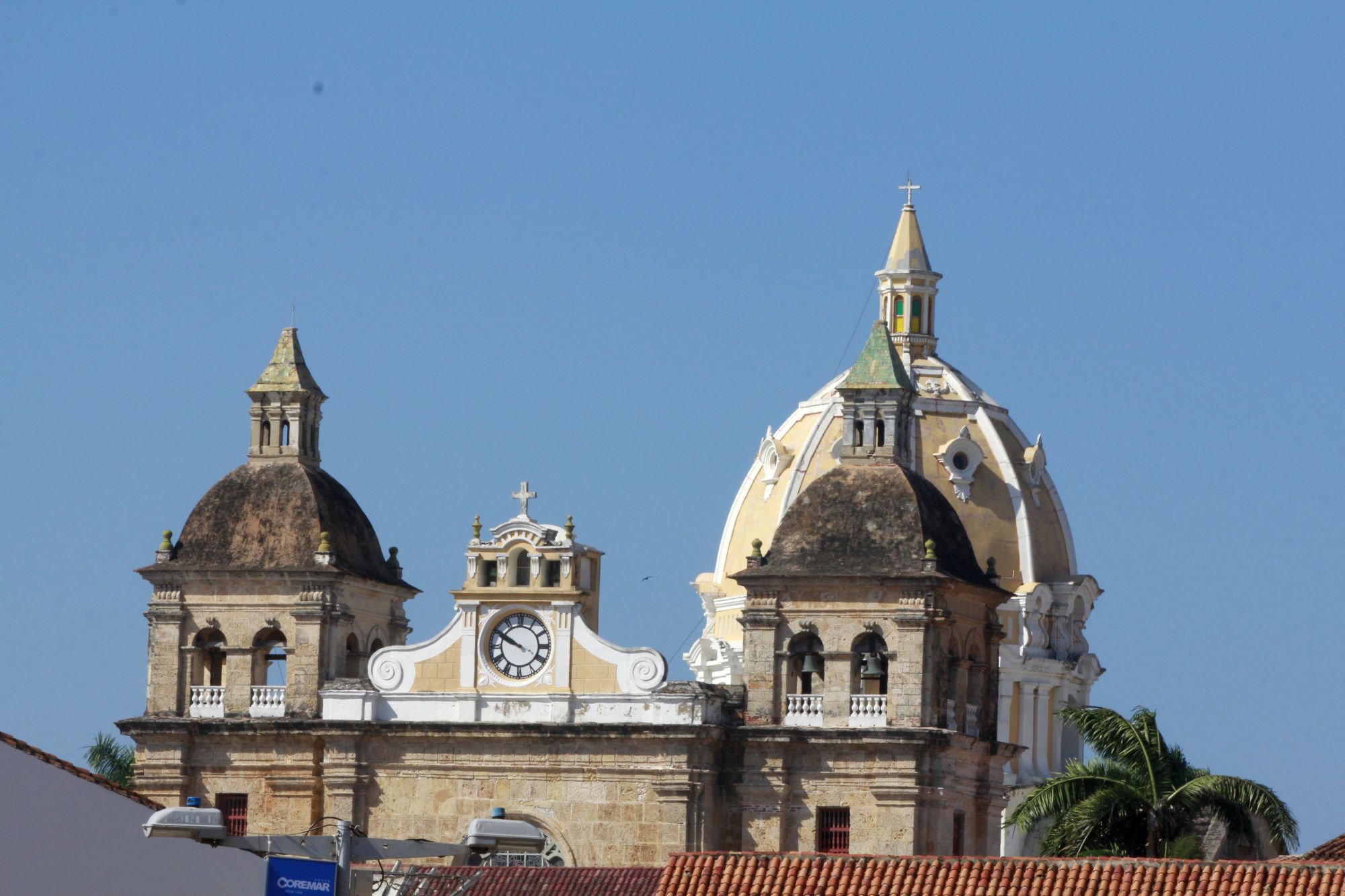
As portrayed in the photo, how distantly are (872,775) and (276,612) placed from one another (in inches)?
431

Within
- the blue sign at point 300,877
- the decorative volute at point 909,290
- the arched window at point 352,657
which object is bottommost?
the blue sign at point 300,877

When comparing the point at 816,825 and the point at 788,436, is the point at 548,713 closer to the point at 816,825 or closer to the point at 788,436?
the point at 816,825

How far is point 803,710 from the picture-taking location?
6044 cm

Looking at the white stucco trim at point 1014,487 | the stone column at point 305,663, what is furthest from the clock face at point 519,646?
the white stucco trim at point 1014,487

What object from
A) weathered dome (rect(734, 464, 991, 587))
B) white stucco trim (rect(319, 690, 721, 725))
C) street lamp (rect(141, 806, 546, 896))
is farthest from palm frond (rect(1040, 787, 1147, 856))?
street lamp (rect(141, 806, 546, 896))

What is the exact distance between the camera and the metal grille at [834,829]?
59.8m

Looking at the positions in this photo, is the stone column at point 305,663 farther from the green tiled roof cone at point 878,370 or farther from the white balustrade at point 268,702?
the green tiled roof cone at point 878,370

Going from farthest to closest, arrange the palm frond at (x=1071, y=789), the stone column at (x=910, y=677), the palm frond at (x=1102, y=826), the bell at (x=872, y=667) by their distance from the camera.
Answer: the bell at (x=872, y=667) → the stone column at (x=910, y=677) → the palm frond at (x=1071, y=789) → the palm frond at (x=1102, y=826)

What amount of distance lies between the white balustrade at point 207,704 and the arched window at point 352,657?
229 centimetres

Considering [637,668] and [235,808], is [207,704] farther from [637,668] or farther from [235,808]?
[637,668]

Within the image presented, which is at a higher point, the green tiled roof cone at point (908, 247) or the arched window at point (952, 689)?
the green tiled roof cone at point (908, 247)

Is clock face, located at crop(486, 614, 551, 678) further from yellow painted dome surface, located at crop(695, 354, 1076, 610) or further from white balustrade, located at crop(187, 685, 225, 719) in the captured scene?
yellow painted dome surface, located at crop(695, 354, 1076, 610)

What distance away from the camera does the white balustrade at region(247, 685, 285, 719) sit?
6231 centimetres

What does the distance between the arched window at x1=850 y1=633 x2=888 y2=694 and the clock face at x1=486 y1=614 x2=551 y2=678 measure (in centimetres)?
512
